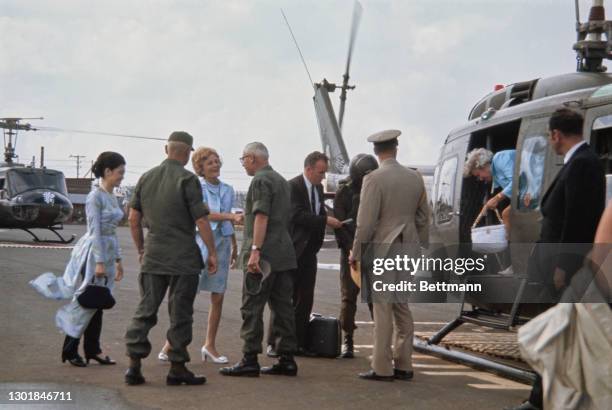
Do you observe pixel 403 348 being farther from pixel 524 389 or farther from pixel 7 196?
pixel 7 196

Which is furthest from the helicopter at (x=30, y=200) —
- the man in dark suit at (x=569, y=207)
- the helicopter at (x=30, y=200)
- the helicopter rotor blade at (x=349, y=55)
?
the man in dark suit at (x=569, y=207)

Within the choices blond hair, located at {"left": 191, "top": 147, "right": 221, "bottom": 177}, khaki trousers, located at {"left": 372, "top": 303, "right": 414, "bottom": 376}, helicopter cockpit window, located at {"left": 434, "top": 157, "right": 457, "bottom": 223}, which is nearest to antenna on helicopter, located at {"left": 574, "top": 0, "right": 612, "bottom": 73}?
helicopter cockpit window, located at {"left": 434, "top": 157, "right": 457, "bottom": 223}

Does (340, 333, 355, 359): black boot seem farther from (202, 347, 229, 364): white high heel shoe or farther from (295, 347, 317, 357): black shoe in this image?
(202, 347, 229, 364): white high heel shoe

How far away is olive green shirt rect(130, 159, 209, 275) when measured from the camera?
6203 mm

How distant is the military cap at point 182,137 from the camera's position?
6.44 meters

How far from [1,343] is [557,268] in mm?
4965

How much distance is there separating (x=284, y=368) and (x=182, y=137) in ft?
6.54

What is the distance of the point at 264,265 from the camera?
6.74 metres

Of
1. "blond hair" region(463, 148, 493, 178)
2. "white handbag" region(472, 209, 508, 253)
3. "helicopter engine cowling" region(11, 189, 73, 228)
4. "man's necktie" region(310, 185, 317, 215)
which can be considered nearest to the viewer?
"man's necktie" region(310, 185, 317, 215)

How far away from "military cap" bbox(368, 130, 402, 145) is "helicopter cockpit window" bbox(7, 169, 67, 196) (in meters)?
20.4

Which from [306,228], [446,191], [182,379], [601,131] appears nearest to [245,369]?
[182,379]

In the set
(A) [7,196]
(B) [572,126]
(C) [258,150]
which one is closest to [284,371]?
(C) [258,150]

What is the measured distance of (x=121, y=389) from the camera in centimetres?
592

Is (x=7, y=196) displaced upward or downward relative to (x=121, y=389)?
upward
